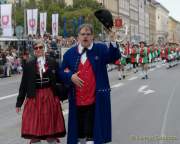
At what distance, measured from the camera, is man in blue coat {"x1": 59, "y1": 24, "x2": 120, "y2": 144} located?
6777 millimetres

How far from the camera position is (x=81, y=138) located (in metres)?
6.94

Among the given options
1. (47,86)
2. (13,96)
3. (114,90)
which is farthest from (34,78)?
(114,90)

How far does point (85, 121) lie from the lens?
22.6 feet

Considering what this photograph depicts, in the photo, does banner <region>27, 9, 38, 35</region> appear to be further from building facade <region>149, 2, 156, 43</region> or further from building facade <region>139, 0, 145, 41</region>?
building facade <region>149, 2, 156, 43</region>

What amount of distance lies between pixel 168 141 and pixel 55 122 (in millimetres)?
2860

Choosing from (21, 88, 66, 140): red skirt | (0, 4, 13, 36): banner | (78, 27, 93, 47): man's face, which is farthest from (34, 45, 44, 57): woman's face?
(0, 4, 13, 36): banner

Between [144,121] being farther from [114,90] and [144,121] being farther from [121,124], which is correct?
[114,90]

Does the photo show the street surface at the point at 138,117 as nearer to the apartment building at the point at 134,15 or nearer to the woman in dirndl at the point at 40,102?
the woman in dirndl at the point at 40,102

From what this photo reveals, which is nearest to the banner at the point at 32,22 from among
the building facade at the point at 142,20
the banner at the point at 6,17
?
the banner at the point at 6,17

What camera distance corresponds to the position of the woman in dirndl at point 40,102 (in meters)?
7.45

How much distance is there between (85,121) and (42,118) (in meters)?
0.80

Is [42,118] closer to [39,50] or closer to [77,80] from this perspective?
[39,50]

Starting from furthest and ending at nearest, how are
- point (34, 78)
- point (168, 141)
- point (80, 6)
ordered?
point (80, 6) → point (168, 141) → point (34, 78)

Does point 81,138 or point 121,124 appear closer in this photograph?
point 81,138
